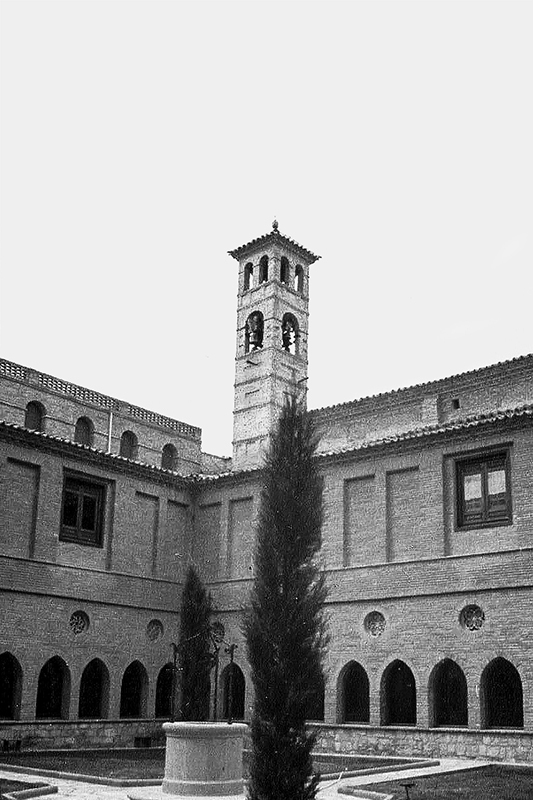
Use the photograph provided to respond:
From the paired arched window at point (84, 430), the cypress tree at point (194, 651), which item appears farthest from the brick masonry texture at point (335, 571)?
the paired arched window at point (84, 430)

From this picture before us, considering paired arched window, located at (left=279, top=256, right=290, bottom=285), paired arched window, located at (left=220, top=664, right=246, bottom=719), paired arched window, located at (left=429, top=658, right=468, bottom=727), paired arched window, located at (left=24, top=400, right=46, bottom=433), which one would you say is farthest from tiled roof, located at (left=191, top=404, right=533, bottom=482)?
paired arched window, located at (left=279, top=256, right=290, bottom=285)

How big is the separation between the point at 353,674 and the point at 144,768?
7.12 meters

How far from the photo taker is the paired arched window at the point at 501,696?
21219 mm

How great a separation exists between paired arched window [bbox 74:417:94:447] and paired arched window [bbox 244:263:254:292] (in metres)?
8.64

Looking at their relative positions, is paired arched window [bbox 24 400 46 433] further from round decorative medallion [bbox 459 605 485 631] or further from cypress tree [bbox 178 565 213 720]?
round decorative medallion [bbox 459 605 485 631]

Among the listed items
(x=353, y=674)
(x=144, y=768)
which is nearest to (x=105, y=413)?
(x=353, y=674)

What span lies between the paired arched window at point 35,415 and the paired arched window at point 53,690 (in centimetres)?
1293

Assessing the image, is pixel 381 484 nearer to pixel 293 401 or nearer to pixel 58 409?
pixel 293 401

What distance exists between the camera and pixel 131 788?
51.8ft

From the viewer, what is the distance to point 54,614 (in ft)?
79.4

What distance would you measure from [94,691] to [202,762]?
444 inches

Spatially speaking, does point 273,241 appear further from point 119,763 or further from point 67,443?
point 119,763

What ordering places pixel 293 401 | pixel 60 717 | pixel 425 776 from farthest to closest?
pixel 60 717, pixel 425 776, pixel 293 401

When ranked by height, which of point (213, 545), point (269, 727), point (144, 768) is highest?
point (213, 545)
